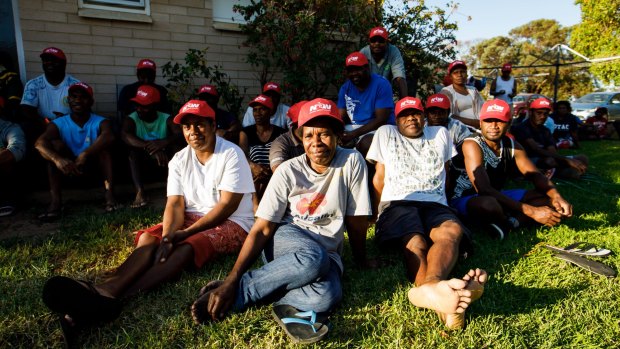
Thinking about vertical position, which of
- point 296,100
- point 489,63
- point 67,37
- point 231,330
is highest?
point 489,63

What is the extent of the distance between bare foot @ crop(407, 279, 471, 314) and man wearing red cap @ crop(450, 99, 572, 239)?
1.80 metres

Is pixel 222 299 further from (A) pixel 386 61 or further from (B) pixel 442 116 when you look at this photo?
(A) pixel 386 61

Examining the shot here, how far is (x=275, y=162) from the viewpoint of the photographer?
4.16 m

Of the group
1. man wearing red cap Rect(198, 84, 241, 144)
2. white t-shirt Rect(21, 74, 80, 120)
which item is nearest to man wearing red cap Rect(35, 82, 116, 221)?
white t-shirt Rect(21, 74, 80, 120)

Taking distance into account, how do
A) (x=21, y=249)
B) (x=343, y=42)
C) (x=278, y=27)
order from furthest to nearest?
(x=343, y=42), (x=278, y=27), (x=21, y=249)

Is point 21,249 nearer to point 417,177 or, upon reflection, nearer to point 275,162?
point 275,162

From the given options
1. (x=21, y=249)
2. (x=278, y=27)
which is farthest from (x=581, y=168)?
(x=21, y=249)

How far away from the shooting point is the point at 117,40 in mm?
6469

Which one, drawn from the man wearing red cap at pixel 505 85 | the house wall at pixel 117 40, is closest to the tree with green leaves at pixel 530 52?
the man wearing red cap at pixel 505 85

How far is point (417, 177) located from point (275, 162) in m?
1.39

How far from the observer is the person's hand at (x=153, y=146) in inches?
193

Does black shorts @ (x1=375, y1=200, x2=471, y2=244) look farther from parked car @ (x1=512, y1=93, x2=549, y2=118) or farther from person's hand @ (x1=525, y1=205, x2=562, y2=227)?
parked car @ (x1=512, y1=93, x2=549, y2=118)

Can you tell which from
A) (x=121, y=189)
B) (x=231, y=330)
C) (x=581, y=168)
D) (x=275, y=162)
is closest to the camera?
(x=231, y=330)

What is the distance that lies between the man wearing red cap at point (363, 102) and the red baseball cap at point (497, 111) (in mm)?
1327
